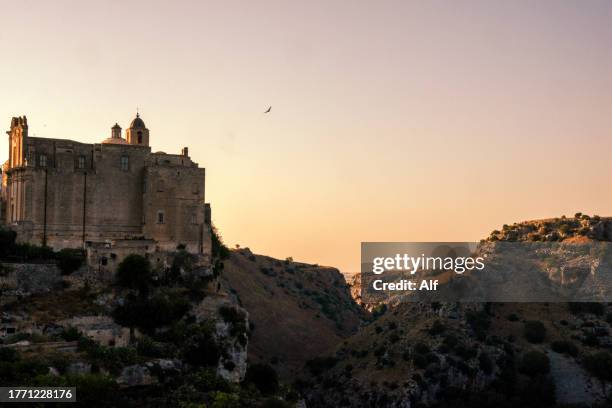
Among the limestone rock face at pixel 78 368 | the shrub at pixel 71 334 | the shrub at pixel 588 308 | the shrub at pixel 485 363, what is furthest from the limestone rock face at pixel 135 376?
the shrub at pixel 588 308

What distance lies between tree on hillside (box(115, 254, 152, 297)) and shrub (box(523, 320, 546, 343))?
54841mm

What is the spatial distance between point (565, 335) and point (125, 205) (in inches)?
2302

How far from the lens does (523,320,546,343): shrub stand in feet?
387

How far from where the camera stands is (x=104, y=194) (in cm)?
8269

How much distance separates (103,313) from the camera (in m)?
75.3

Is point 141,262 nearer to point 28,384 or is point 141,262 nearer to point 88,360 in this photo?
point 88,360

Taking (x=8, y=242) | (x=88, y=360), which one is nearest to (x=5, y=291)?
(x=8, y=242)

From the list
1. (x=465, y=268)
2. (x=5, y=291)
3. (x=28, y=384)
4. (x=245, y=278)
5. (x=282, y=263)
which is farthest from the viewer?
(x=282, y=263)

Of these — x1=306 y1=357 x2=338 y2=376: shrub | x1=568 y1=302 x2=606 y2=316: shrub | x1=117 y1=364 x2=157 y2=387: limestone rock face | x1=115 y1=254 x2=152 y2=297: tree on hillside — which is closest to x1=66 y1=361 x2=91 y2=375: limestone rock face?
x1=117 y1=364 x2=157 y2=387: limestone rock face

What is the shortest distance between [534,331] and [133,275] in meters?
56.5

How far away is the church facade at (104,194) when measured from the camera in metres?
80.0

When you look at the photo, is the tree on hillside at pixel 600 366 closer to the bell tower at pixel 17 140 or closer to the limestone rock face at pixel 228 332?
the limestone rock face at pixel 228 332

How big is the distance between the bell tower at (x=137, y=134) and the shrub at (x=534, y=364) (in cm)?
4961

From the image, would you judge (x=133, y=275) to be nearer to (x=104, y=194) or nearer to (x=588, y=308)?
(x=104, y=194)
